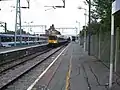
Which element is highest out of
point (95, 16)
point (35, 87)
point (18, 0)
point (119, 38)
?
point (18, 0)

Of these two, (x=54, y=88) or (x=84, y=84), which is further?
(x=84, y=84)

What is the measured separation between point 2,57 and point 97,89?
1603cm

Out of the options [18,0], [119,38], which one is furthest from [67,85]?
[18,0]

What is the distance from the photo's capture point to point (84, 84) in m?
13.4

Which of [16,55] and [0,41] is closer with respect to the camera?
[16,55]

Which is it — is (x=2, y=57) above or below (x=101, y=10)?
below

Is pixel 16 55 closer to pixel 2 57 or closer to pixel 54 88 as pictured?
pixel 2 57

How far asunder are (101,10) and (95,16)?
327 centimetres

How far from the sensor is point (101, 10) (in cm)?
2325

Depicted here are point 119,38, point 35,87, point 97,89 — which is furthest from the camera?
point 119,38

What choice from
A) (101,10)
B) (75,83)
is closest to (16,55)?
(101,10)

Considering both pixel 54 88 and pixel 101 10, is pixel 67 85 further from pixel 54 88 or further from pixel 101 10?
pixel 101 10

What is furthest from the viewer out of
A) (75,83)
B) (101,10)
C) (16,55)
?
(16,55)

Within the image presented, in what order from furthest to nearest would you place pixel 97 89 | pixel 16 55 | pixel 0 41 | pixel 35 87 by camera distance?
pixel 0 41
pixel 16 55
pixel 35 87
pixel 97 89
